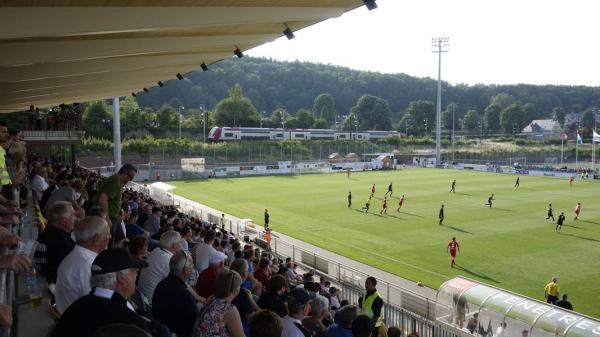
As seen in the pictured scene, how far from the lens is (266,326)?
3.13m

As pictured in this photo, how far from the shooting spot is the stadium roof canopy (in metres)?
5.86

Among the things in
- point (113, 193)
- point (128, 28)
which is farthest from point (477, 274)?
point (128, 28)

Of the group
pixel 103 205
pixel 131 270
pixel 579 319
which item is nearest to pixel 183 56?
pixel 103 205

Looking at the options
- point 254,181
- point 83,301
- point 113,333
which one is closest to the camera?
point 113,333

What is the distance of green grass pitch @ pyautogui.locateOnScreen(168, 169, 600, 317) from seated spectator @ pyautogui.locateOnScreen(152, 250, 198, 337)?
13.7 meters

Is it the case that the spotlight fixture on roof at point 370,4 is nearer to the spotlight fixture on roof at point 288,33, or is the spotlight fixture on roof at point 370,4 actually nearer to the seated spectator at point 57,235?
the spotlight fixture on roof at point 288,33

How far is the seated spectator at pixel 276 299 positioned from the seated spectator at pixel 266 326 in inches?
60.5

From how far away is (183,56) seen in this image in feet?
37.2

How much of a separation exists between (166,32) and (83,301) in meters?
6.92

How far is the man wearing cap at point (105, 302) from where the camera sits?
106 inches

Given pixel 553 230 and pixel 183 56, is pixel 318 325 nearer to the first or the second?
pixel 183 56

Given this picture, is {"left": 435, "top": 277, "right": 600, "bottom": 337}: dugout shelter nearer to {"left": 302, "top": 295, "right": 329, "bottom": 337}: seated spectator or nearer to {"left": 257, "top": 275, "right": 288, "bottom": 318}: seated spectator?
{"left": 302, "top": 295, "right": 329, "bottom": 337}: seated spectator

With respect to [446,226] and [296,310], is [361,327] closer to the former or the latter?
[296,310]

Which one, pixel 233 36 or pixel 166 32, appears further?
pixel 233 36
